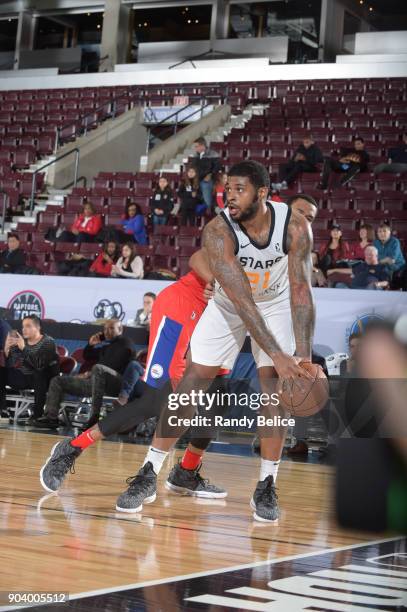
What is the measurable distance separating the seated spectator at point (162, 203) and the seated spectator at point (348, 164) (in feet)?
8.02

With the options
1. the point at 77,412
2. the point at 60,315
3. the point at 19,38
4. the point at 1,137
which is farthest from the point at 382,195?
the point at 19,38

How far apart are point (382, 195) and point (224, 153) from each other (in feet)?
14.4

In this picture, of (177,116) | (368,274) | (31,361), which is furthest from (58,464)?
(177,116)

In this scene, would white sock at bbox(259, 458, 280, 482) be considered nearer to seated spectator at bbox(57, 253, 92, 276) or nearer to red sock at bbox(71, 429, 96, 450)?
red sock at bbox(71, 429, 96, 450)

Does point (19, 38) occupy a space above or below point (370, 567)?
above

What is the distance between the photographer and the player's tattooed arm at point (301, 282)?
13.1 feet

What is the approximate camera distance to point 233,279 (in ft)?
12.8

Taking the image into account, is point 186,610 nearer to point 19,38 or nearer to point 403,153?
point 403,153

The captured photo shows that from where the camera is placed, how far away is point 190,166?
48.4 feet

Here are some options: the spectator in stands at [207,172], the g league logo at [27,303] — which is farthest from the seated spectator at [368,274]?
the spectator in stands at [207,172]

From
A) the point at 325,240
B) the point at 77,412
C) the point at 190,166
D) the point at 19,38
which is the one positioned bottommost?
the point at 77,412

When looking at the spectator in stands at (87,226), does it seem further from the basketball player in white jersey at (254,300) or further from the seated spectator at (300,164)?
the basketball player in white jersey at (254,300)

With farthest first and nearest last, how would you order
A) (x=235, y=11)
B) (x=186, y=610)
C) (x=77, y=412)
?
(x=235, y=11) → (x=77, y=412) → (x=186, y=610)

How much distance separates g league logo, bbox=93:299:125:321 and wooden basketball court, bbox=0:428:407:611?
495cm
